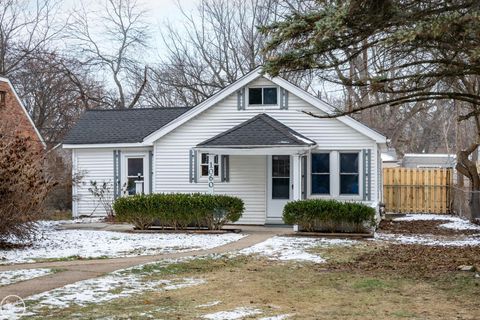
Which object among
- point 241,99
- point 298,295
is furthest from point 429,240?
point 298,295

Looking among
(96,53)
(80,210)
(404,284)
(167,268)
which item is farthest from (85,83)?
(404,284)

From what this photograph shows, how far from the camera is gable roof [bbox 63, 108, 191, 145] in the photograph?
22375 mm

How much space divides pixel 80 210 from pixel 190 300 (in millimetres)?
15773

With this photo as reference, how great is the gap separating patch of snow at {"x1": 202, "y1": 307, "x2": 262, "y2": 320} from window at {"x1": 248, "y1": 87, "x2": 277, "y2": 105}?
42.8 ft

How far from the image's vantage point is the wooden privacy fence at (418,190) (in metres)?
26.1

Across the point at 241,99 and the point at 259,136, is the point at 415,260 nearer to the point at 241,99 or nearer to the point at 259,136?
the point at 259,136

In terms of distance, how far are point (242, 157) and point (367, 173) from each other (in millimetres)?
3959

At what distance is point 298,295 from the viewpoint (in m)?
8.58

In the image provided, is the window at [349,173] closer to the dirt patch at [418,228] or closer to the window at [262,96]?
the dirt patch at [418,228]

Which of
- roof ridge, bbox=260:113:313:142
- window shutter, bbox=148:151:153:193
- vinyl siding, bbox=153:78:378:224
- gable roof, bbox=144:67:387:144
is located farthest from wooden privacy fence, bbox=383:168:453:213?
window shutter, bbox=148:151:153:193

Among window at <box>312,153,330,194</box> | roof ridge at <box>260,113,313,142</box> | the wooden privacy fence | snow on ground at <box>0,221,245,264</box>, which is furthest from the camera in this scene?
the wooden privacy fence

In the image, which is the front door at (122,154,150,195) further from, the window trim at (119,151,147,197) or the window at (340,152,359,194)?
the window at (340,152,359,194)

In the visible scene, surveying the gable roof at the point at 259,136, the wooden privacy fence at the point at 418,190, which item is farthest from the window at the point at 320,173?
the wooden privacy fence at the point at 418,190

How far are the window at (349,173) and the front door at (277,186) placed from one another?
1.70 m
